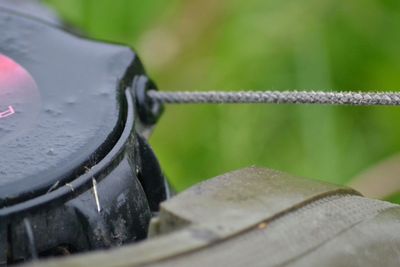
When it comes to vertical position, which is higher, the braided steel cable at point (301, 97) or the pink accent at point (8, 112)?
the pink accent at point (8, 112)

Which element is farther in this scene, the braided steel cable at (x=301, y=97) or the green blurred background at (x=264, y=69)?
the green blurred background at (x=264, y=69)

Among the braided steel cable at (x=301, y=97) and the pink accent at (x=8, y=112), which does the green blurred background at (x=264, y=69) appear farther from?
the pink accent at (x=8, y=112)

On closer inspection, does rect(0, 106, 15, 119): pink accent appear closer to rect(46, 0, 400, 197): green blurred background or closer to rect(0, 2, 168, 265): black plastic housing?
rect(0, 2, 168, 265): black plastic housing

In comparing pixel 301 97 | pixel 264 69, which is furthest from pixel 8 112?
pixel 264 69

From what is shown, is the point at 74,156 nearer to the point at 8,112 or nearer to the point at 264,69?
the point at 8,112

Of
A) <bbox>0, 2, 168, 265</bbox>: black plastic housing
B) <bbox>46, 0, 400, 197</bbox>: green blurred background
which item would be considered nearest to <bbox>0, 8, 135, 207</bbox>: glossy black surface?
<bbox>0, 2, 168, 265</bbox>: black plastic housing

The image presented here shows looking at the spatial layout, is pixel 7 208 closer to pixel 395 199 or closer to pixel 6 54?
pixel 6 54

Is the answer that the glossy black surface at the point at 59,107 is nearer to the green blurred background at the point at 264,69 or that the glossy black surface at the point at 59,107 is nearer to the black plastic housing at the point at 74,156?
the black plastic housing at the point at 74,156

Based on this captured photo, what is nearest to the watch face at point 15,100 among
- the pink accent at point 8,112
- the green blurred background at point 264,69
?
the pink accent at point 8,112
